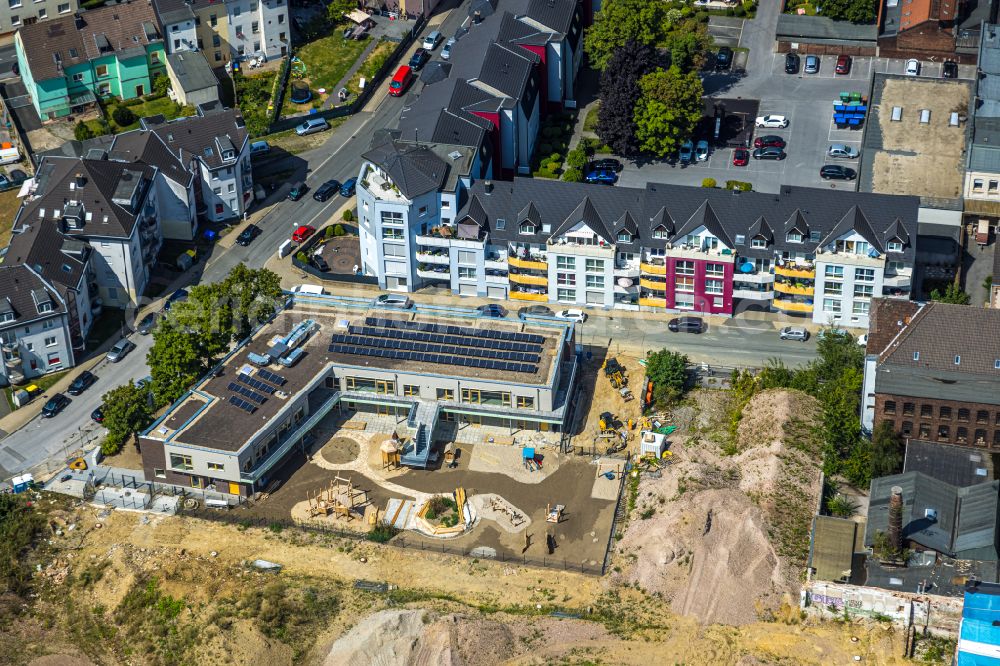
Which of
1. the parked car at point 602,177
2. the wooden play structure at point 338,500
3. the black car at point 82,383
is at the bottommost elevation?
the wooden play structure at point 338,500

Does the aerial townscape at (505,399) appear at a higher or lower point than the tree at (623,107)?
lower

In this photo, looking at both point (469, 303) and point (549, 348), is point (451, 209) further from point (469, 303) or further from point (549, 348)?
point (549, 348)

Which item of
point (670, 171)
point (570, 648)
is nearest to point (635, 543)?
point (570, 648)

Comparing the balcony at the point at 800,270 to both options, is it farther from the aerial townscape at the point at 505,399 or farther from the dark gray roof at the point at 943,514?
the dark gray roof at the point at 943,514

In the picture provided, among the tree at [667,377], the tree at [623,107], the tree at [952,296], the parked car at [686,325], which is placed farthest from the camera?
the tree at [623,107]

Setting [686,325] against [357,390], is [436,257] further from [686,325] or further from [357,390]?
[686,325]

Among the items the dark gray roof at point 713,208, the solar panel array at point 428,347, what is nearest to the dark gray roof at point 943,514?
the dark gray roof at point 713,208

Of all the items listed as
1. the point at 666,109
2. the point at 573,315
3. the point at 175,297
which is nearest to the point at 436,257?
the point at 573,315
